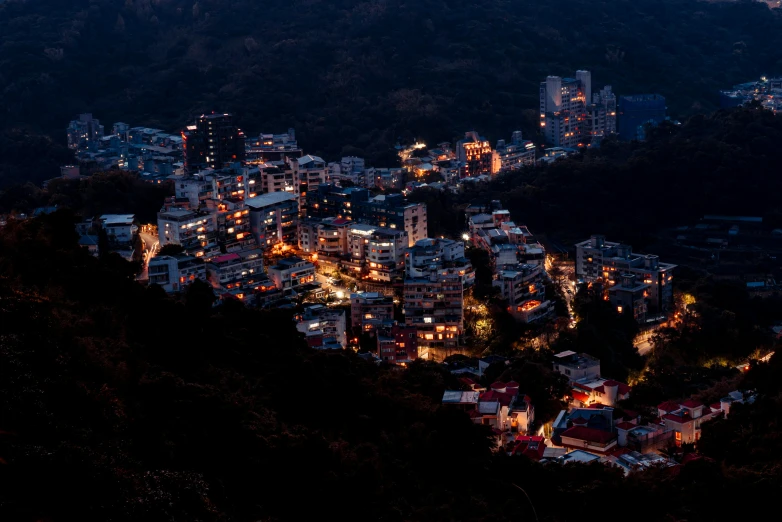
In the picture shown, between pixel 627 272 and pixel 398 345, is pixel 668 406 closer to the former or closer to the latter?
pixel 398 345

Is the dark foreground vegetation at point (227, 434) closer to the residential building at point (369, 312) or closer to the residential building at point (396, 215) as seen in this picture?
the residential building at point (369, 312)

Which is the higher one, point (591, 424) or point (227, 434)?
point (227, 434)

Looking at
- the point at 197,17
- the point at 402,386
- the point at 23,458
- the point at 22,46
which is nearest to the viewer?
the point at 23,458

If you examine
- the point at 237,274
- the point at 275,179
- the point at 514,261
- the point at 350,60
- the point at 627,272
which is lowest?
the point at 627,272

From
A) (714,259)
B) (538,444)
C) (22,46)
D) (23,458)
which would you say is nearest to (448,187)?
(714,259)

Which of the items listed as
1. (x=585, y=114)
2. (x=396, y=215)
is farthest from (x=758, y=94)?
(x=396, y=215)

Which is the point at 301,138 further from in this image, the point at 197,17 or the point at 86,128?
the point at 197,17
